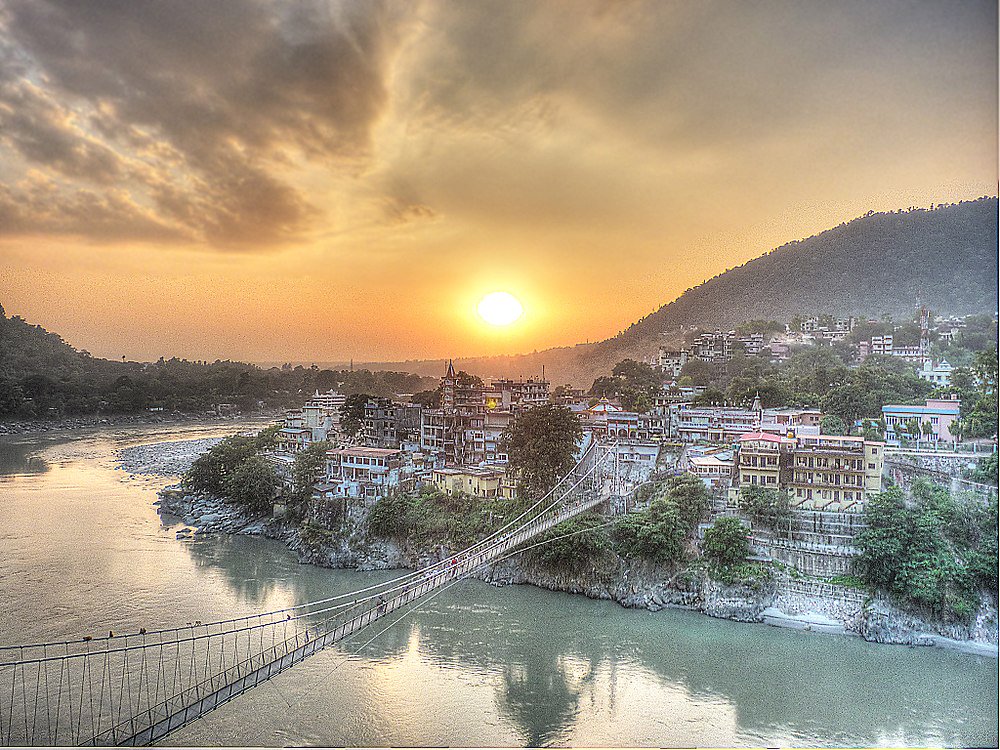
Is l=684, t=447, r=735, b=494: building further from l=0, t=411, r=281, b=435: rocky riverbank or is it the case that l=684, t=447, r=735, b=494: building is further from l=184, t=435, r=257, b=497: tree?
l=184, t=435, r=257, b=497: tree

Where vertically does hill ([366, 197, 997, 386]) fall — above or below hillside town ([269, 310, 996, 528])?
above

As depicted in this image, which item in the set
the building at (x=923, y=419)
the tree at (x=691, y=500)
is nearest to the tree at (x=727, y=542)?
the tree at (x=691, y=500)

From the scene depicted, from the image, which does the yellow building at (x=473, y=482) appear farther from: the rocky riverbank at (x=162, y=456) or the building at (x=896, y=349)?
the building at (x=896, y=349)

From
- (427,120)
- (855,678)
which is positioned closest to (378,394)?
(427,120)

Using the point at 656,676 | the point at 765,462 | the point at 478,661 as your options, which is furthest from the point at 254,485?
the point at 765,462

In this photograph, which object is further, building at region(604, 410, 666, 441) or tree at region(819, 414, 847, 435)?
building at region(604, 410, 666, 441)

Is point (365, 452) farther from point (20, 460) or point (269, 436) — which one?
point (20, 460)

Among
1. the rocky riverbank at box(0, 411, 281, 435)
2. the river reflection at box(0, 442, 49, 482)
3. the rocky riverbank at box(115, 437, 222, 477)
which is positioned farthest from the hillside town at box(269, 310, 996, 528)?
the river reflection at box(0, 442, 49, 482)

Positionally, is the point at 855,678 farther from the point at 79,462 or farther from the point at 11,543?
the point at 79,462
